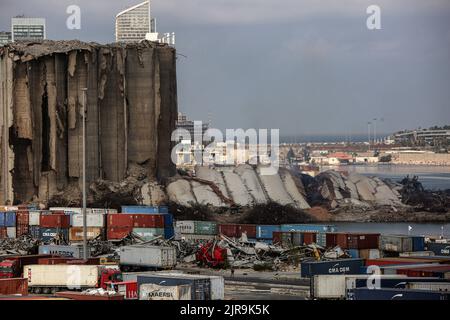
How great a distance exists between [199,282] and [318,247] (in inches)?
900

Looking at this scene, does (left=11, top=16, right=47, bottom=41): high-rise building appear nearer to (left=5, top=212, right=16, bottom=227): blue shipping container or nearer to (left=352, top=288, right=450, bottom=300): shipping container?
(left=5, top=212, right=16, bottom=227): blue shipping container

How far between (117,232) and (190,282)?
34305mm

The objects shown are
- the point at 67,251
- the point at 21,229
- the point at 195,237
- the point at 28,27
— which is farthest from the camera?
the point at 28,27

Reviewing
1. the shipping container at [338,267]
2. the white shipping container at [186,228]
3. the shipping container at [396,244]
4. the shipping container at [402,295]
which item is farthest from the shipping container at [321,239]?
the shipping container at [402,295]

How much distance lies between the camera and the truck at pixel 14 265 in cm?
5094

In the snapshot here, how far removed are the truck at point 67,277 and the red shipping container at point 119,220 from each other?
2240 centimetres

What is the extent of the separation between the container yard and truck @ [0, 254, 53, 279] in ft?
0.16

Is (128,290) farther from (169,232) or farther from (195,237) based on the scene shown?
(195,237)

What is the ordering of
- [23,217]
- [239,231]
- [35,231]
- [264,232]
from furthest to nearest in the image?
[23,217] < [35,231] < [239,231] < [264,232]

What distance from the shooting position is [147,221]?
235 ft

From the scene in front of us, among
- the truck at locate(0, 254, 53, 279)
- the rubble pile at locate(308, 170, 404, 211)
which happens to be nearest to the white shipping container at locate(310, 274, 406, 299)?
the truck at locate(0, 254, 53, 279)

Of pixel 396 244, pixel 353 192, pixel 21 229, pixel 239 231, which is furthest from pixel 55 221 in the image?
pixel 353 192

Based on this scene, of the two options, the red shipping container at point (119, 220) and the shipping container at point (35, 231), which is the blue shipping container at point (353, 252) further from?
the shipping container at point (35, 231)
